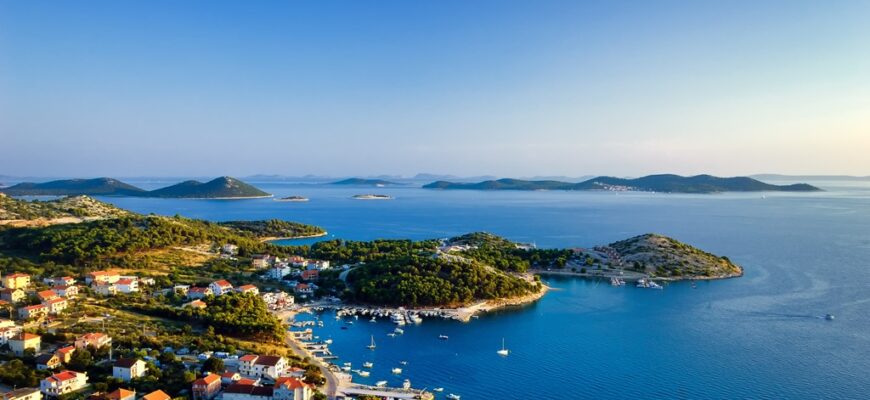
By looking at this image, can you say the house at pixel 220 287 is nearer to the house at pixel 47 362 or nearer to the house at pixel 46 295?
the house at pixel 46 295

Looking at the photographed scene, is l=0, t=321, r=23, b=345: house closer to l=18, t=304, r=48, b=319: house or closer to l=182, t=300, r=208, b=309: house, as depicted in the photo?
l=18, t=304, r=48, b=319: house

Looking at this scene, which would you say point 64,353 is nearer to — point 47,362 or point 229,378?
point 47,362

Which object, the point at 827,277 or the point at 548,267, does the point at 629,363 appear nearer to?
the point at 548,267

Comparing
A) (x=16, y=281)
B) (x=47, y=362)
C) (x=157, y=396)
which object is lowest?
(x=157, y=396)

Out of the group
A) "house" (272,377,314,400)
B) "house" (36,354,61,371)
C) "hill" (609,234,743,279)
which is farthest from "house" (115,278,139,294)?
"hill" (609,234,743,279)

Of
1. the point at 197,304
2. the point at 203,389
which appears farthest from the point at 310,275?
the point at 203,389

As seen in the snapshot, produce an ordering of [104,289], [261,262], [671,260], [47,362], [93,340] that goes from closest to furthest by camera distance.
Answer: [47,362]
[93,340]
[104,289]
[261,262]
[671,260]

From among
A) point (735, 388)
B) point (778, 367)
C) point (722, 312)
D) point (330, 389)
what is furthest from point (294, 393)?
point (722, 312)

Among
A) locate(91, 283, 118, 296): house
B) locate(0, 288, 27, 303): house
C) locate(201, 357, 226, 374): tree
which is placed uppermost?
locate(0, 288, 27, 303): house
